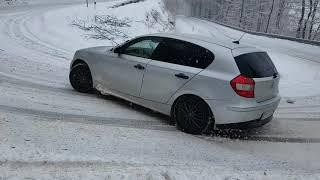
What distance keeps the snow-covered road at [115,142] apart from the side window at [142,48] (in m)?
1.10

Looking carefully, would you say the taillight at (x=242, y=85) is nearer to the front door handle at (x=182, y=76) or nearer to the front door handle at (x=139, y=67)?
the front door handle at (x=182, y=76)

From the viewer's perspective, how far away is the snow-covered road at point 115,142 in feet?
17.5

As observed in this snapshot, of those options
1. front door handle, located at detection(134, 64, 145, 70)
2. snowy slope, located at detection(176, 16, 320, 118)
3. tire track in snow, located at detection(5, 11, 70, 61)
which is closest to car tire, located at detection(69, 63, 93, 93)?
front door handle, located at detection(134, 64, 145, 70)

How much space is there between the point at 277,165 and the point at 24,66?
302 inches

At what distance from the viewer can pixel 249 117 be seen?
734cm

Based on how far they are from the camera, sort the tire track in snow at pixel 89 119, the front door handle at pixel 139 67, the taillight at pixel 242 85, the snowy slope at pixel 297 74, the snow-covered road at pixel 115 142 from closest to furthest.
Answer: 1. the snow-covered road at pixel 115 142
2. the taillight at pixel 242 85
3. the tire track in snow at pixel 89 119
4. the front door handle at pixel 139 67
5. the snowy slope at pixel 297 74

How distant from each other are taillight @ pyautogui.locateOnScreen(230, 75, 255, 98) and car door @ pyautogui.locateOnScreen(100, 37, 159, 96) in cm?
181

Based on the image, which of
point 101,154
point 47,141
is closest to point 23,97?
point 47,141

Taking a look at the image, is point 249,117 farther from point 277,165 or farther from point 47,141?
point 47,141

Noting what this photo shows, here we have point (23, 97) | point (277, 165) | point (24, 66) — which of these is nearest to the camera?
point (277, 165)

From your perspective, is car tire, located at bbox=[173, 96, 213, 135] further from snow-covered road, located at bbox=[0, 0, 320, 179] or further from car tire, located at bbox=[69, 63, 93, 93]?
car tire, located at bbox=[69, 63, 93, 93]

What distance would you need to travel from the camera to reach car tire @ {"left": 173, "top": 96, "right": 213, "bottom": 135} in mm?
7443

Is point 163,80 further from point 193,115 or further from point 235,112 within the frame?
point 235,112

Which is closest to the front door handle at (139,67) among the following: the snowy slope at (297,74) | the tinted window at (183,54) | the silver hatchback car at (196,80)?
the silver hatchback car at (196,80)
